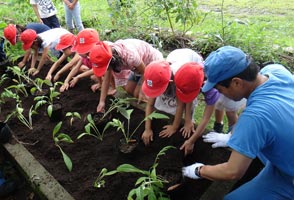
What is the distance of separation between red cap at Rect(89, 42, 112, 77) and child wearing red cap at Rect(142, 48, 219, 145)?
1.55 feet

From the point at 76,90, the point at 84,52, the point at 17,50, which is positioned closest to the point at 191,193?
the point at 84,52

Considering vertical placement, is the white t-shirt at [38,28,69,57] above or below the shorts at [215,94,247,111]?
above

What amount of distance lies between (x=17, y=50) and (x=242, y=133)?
408 cm

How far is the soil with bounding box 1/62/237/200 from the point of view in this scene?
1.97 metres

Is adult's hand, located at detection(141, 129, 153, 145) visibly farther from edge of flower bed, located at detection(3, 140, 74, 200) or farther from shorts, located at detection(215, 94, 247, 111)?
edge of flower bed, located at detection(3, 140, 74, 200)

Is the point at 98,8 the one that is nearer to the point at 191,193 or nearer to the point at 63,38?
the point at 63,38

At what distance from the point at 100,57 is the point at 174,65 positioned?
2.11 ft

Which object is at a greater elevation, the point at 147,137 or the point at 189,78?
the point at 189,78

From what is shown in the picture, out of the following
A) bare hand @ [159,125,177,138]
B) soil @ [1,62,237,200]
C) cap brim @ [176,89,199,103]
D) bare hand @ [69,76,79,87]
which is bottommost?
soil @ [1,62,237,200]

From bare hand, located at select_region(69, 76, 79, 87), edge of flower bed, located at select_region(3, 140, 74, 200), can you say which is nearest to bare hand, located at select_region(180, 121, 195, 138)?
edge of flower bed, located at select_region(3, 140, 74, 200)

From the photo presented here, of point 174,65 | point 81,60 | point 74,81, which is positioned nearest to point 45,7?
point 81,60

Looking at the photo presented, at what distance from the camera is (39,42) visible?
3727 millimetres

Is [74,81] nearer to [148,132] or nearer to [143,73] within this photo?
[143,73]

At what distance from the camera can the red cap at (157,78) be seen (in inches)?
80.2
